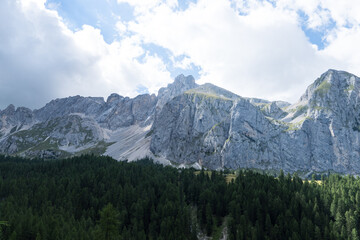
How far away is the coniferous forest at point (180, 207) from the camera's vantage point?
92.2 m

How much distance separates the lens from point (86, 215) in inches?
4370

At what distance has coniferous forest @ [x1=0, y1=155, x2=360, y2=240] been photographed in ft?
303

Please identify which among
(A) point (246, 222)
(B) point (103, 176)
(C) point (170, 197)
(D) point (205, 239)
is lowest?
(D) point (205, 239)

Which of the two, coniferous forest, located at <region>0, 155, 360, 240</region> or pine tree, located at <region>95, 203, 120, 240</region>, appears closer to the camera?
pine tree, located at <region>95, 203, 120, 240</region>

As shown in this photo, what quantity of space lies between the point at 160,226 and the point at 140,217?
40.5 ft

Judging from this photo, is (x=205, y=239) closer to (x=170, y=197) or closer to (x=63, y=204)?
(x=170, y=197)

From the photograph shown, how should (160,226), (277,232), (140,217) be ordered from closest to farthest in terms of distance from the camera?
(277,232) → (160,226) → (140,217)

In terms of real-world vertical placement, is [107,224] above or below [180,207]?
above

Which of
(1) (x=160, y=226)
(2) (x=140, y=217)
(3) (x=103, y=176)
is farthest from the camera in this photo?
(3) (x=103, y=176)

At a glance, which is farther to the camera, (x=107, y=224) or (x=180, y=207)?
(x=180, y=207)

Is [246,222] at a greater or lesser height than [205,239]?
greater

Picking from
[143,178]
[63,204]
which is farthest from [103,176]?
[63,204]

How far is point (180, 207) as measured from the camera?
4488 inches

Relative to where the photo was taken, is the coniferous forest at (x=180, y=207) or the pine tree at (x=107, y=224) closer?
the pine tree at (x=107, y=224)
